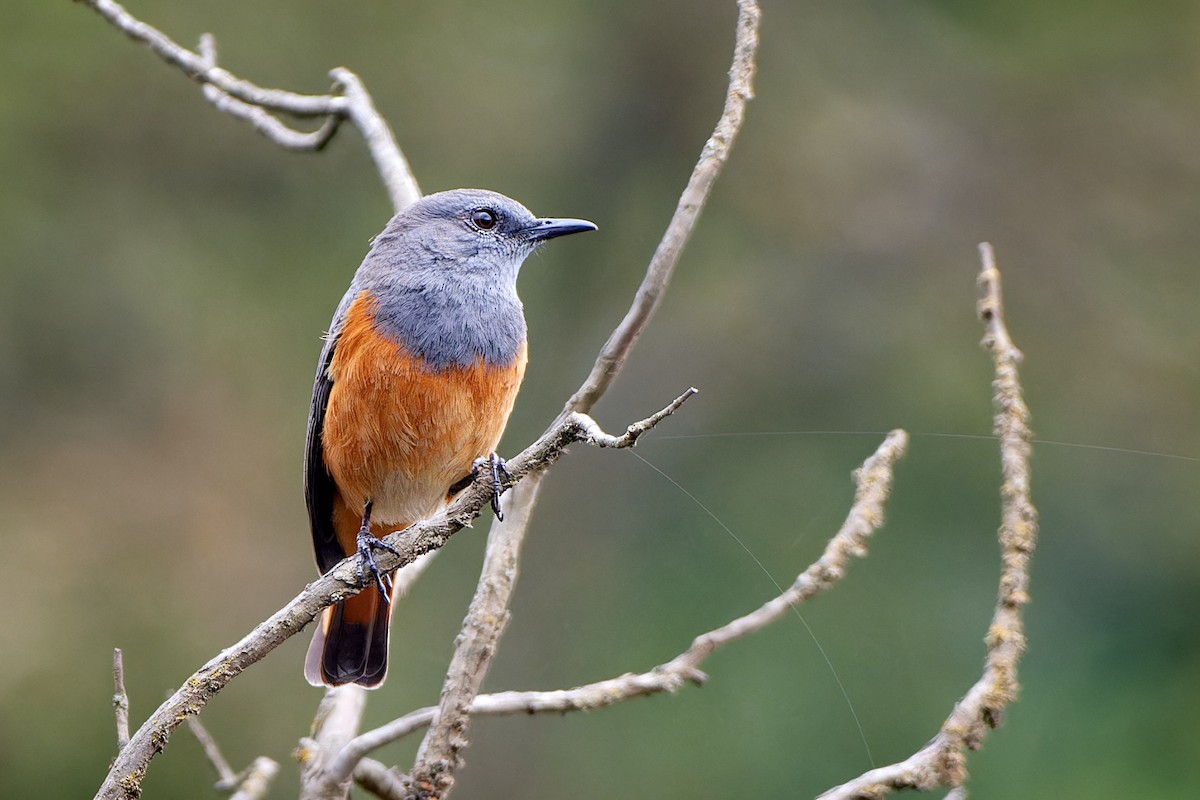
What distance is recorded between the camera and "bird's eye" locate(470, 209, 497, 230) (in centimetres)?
487

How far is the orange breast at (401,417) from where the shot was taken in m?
4.26

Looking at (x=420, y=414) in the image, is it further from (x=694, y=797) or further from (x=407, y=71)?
(x=407, y=71)

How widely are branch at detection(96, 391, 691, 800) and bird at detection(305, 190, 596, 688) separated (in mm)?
783

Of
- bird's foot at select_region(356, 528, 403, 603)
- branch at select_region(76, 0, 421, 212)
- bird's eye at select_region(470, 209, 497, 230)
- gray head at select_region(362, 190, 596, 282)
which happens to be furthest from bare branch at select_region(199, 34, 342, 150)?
bird's foot at select_region(356, 528, 403, 603)

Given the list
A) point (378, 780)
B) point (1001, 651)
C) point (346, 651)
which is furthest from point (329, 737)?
point (1001, 651)

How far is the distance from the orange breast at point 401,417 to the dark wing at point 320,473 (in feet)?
0.36

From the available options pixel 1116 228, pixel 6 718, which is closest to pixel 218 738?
pixel 6 718

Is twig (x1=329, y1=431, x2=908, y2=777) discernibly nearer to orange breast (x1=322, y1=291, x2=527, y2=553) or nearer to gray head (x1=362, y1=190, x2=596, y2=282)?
orange breast (x1=322, y1=291, x2=527, y2=553)

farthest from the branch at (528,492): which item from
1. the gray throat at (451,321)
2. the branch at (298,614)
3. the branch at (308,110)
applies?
the branch at (308,110)

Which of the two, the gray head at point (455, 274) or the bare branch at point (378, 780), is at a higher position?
the gray head at point (455, 274)

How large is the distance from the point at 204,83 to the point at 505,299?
1.60m

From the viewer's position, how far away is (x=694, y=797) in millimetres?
8398

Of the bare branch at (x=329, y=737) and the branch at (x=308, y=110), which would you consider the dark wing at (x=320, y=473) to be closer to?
the bare branch at (x=329, y=737)

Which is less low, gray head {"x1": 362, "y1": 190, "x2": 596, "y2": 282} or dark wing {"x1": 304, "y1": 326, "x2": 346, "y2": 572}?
gray head {"x1": 362, "y1": 190, "x2": 596, "y2": 282}
